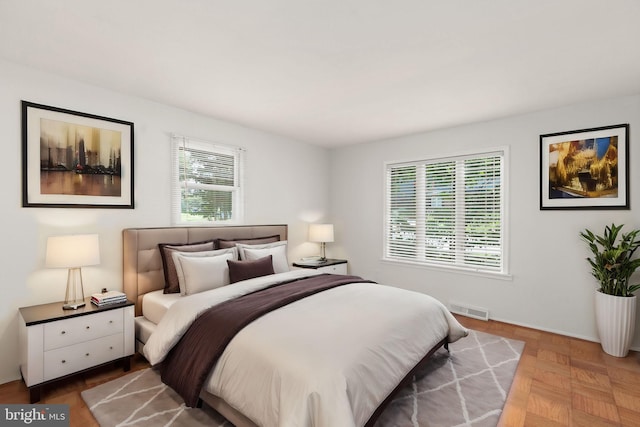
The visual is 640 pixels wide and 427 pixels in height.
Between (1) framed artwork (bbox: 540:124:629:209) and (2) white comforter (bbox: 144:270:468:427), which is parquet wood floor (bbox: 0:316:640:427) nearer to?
(2) white comforter (bbox: 144:270:468:427)

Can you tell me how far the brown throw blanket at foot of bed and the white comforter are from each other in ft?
0.17

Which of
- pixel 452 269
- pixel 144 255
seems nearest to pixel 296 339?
pixel 144 255

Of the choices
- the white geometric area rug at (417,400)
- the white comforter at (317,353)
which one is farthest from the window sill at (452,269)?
the white comforter at (317,353)

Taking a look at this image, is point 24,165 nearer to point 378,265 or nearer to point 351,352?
point 351,352

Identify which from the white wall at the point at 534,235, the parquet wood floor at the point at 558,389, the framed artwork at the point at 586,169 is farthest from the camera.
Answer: the white wall at the point at 534,235

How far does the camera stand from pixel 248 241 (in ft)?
12.6

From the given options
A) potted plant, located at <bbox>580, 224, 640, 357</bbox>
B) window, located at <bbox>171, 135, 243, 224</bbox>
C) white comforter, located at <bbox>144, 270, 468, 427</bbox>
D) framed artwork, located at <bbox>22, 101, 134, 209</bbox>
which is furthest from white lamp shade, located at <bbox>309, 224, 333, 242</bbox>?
potted plant, located at <bbox>580, 224, 640, 357</bbox>

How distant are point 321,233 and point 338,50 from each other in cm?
292

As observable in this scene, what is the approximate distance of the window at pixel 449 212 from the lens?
154 inches

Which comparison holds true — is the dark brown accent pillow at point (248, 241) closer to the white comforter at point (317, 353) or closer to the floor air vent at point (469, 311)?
the white comforter at point (317, 353)

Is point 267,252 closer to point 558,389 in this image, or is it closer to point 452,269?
point 452,269

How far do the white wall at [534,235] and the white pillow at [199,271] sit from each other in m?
2.67

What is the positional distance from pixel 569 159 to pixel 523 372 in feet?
7.39

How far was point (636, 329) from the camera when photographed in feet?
10.1
